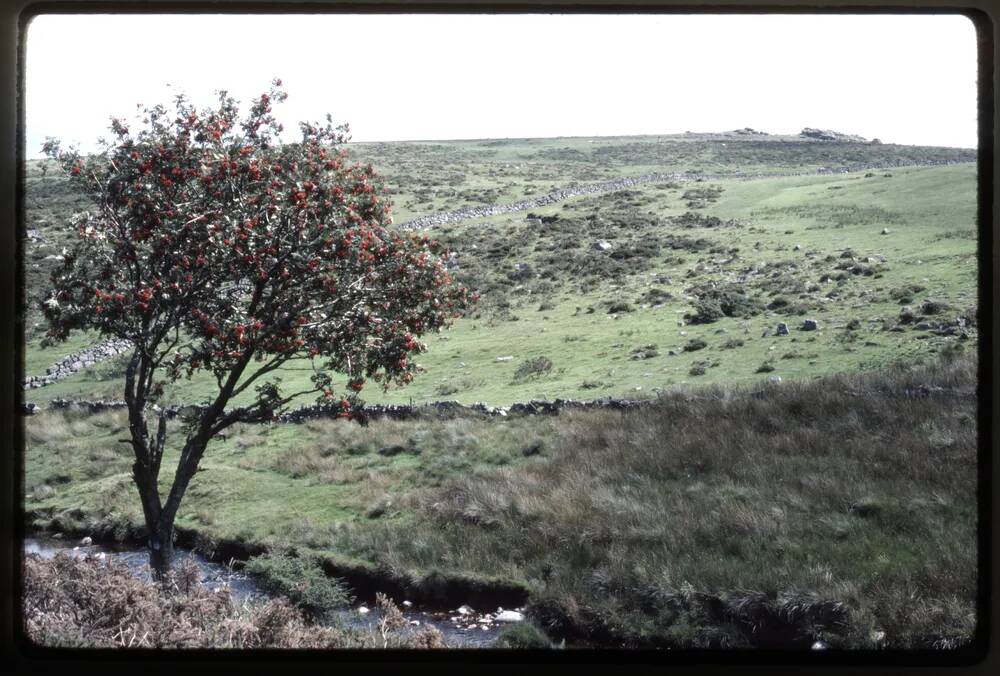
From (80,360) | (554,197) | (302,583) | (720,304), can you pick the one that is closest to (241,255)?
(80,360)

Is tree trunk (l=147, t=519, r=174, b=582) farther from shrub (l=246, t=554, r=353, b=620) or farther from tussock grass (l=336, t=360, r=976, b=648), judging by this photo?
tussock grass (l=336, t=360, r=976, b=648)

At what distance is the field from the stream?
286mm

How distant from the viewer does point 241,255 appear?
20.3 ft

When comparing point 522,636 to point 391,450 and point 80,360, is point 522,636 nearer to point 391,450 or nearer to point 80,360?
point 391,450

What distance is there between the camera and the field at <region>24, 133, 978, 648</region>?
684cm

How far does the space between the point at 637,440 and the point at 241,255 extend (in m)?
5.25

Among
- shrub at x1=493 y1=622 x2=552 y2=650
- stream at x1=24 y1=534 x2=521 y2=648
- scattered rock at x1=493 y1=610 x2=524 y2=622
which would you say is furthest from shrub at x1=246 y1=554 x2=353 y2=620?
shrub at x1=493 y1=622 x2=552 y2=650

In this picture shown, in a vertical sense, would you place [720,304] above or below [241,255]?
below

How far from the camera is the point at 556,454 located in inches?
378

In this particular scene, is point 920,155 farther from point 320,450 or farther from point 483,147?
point 320,450

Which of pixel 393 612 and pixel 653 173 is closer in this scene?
pixel 393 612

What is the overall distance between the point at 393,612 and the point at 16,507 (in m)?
2.73

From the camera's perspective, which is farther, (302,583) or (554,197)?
(554,197)

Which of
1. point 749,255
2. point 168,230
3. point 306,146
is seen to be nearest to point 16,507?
point 168,230
